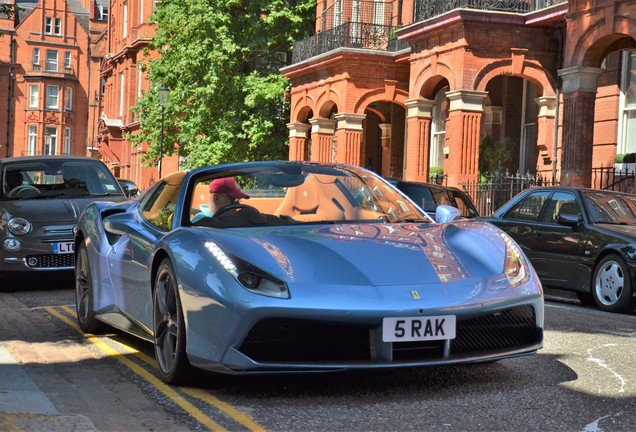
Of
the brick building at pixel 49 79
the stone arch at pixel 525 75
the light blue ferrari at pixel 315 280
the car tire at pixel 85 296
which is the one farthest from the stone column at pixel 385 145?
the brick building at pixel 49 79

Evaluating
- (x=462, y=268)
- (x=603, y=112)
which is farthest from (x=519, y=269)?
(x=603, y=112)

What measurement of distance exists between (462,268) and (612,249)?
21.9 ft

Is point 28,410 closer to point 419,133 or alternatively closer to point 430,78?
point 430,78

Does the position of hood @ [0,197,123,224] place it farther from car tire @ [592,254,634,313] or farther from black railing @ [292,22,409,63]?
black railing @ [292,22,409,63]

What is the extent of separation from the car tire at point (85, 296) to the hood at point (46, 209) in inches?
148

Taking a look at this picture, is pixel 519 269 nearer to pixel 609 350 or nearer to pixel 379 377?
pixel 379 377

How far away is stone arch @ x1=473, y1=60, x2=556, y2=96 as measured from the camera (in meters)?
24.5

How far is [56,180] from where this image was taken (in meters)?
13.0

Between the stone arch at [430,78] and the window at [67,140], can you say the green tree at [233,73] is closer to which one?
the stone arch at [430,78]

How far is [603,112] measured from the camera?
946 inches

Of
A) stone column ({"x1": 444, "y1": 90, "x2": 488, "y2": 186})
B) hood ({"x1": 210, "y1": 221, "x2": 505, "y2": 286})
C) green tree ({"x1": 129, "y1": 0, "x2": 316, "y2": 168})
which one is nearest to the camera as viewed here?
hood ({"x1": 210, "y1": 221, "x2": 505, "y2": 286})

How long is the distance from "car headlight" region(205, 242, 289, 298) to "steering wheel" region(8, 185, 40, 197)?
26.3 feet

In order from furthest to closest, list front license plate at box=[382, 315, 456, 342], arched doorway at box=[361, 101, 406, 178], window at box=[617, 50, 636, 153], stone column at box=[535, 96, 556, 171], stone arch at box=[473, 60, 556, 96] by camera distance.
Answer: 1. arched doorway at box=[361, 101, 406, 178]
2. stone column at box=[535, 96, 556, 171]
3. stone arch at box=[473, 60, 556, 96]
4. window at box=[617, 50, 636, 153]
5. front license plate at box=[382, 315, 456, 342]

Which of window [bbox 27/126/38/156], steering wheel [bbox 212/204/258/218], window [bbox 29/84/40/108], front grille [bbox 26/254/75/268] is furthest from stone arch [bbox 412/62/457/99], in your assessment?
window [bbox 27/126/38/156]
